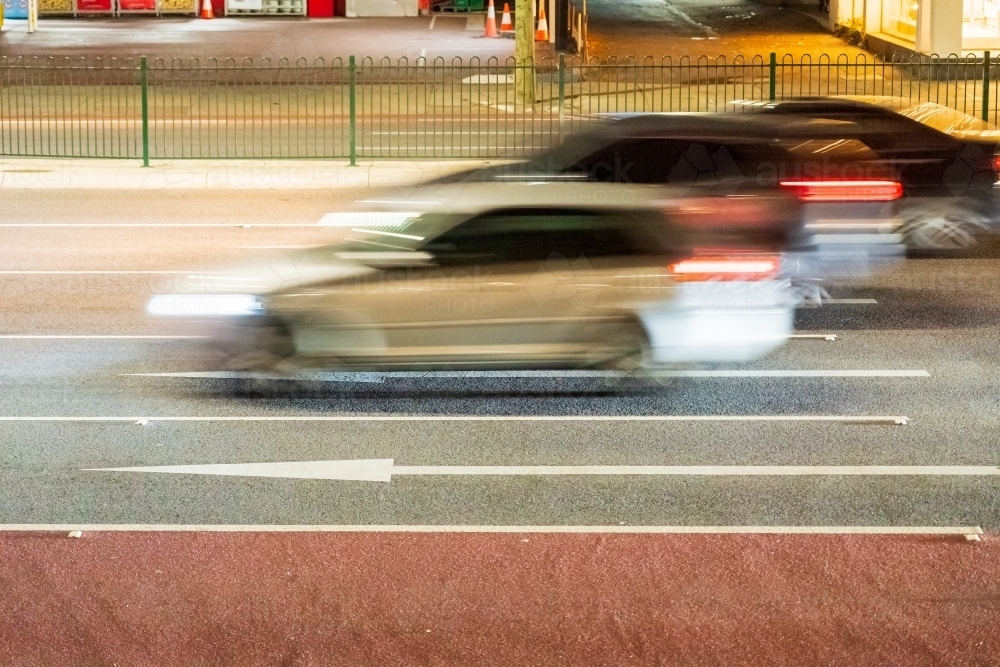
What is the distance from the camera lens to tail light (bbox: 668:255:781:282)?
10320mm

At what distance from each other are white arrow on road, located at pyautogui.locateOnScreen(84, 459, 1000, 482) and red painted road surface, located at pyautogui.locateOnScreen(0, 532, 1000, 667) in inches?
41.6

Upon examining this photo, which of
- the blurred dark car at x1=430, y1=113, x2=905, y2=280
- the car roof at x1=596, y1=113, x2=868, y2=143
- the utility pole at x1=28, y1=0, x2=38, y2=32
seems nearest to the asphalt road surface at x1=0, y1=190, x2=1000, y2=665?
the blurred dark car at x1=430, y1=113, x2=905, y2=280

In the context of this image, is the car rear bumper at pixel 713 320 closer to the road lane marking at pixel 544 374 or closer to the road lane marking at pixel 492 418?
the road lane marking at pixel 544 374

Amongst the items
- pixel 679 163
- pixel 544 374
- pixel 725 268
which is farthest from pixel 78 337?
pixel 725 268

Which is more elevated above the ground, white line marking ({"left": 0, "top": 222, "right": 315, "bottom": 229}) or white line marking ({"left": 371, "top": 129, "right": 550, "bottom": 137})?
white line marking ({"left": 371, "top": 129, "right": 550, "bottom": 137})

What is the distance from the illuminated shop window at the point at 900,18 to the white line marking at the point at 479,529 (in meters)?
25.6

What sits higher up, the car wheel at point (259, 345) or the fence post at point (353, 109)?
the fence post at point (353, 109)

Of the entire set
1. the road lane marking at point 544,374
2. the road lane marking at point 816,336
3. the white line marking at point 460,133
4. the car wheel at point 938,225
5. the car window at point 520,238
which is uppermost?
the white line marking at point 460,133

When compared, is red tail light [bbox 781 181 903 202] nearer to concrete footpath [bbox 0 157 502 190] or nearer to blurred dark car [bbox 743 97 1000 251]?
blurred dark car [bbox 743 97 1000 251]

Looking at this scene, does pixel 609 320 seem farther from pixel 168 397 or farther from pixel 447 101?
pixel 447 101

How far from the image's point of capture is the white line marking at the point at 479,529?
311 inches

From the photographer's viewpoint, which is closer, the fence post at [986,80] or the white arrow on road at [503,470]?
the white arrow on road at [503,470]

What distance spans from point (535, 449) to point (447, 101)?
19.6m

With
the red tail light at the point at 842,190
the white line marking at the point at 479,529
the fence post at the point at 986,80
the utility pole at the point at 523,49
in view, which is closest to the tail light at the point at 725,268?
the red tail light at the point at 842,190
